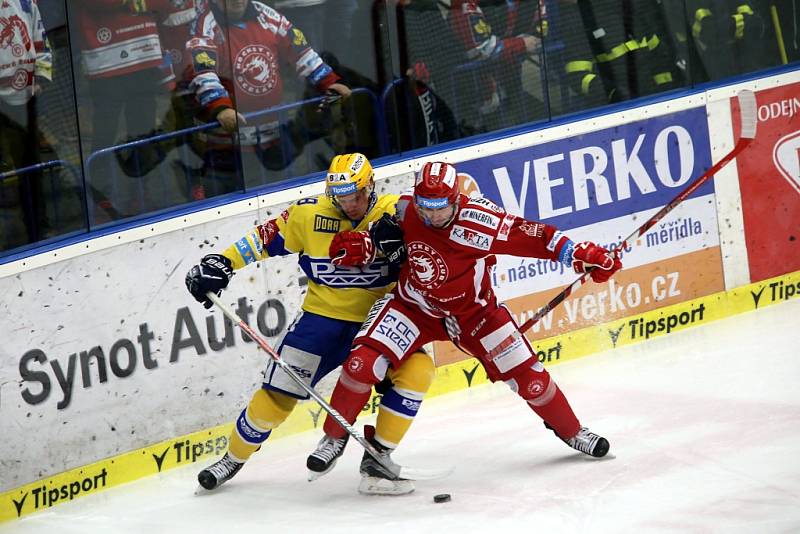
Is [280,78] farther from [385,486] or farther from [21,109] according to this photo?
[385,486]

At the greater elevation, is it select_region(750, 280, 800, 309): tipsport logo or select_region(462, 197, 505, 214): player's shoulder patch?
select_region(462, 197, 505, 214): player's shoulder patch

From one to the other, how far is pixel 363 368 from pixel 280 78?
177 centimetres

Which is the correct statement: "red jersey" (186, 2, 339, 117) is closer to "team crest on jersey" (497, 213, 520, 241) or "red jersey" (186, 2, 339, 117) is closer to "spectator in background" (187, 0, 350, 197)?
"spectator in background" (187, 0, 350, 197)

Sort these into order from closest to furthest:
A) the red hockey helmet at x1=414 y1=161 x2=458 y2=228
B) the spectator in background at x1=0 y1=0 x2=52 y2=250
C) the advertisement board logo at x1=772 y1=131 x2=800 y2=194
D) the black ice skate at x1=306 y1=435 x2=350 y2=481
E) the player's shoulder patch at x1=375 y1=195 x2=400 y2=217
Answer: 1. the red hockey helmet at x1=414 y1=161 x2=458 y2=228
2. the black ice skate at x1=306 y1=435 x2=350 y2=481
3. the player's shoulder patch at x1=375 y1=195 x2=400 y2=217
4. the spectator in background at x1=0 y1=0 x2=52 y2=250
5. the advertisement board logo at x1=772 y1=131 x2=800 y2=194

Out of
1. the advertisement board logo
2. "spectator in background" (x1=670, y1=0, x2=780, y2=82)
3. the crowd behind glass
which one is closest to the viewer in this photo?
the crowd behind glass

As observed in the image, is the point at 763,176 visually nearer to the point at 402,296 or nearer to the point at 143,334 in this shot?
the point at 402,296

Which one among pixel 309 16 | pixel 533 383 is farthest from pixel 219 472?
pixel 309 16

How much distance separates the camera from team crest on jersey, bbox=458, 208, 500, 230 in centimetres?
470

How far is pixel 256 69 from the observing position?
581 centimetres

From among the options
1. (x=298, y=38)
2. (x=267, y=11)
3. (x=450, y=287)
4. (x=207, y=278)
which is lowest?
(x=450, y=287)

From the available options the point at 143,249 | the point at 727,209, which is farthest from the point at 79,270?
the point at 727,209

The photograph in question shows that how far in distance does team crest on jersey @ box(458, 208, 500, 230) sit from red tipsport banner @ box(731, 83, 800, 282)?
2.70 m

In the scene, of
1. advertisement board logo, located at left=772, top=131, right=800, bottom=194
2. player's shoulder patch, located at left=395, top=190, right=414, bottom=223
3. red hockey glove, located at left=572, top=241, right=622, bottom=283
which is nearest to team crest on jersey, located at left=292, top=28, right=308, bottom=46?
player's shoulder patch, located at left=395, top=190, right=414, bottom=223

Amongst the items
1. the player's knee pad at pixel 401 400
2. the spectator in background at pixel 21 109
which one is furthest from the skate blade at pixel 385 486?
the spectator in background at pixel 21 109
